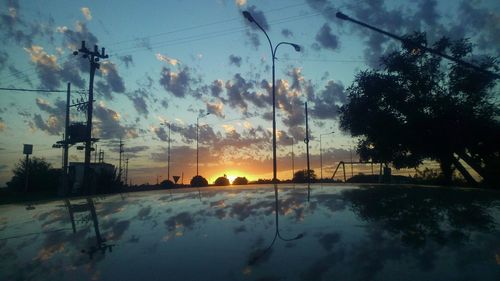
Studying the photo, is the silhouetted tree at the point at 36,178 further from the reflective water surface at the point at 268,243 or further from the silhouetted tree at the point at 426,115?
the reflective water surface at the point at 268,243

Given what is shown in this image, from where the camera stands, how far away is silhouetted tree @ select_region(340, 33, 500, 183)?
28.2 m

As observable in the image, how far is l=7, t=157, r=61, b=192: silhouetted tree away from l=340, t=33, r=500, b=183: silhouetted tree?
172 ft

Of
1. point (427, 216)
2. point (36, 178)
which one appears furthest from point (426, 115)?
point (36, 178)

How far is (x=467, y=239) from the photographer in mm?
2707

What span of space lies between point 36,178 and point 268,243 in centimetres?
7308

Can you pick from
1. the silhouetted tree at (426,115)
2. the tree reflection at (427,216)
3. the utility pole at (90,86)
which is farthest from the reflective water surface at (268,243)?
the utility pole at (90,86)

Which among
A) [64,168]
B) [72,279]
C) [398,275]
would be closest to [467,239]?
[398,275]

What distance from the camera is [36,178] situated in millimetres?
65938

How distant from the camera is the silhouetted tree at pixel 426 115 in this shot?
28.2 meters

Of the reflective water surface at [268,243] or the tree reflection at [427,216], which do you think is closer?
the reflective water surface at [268,243]

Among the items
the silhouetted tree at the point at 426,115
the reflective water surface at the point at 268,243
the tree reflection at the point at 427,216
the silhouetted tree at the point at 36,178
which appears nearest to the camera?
the reflective water surface at the point at 268,243

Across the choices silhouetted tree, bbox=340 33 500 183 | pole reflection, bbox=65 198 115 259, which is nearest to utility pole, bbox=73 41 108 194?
silhouetted tree, bbox=340 33 500 183

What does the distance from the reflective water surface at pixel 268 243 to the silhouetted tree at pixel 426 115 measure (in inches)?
1050

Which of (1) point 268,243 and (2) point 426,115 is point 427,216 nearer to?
(1) point 268,243
